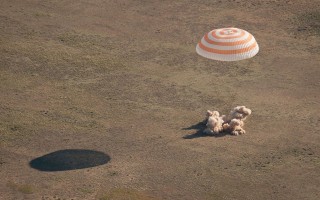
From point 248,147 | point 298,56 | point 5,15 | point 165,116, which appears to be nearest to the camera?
point 248,147

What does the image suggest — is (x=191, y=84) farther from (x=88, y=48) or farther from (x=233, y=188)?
(x=233, y=188)

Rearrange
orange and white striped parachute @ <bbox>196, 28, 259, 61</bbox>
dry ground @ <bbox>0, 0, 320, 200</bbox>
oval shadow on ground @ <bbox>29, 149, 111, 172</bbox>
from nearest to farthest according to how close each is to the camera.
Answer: dry ground @ <bbox>0, 0, 320, 200</bbox>
oval shadow on ground @ <bbox>29, 149, 111, 172</bbox>
orange and white striped parachute @ <bbox>196, 28, 259, 61</bbox>

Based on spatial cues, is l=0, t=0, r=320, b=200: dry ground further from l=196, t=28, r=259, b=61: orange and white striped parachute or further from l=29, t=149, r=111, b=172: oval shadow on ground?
l=196, t=28, r=259, b=61: orange and white striped parachute

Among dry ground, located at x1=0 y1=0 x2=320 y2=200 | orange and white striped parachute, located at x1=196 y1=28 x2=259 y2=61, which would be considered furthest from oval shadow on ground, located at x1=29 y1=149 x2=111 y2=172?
orange and white striped parachute, located at x1=196 y1=28 x2=259 y2=61

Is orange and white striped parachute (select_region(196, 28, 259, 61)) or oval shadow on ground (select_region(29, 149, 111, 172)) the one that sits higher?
orange and white striped parachute (select_region(196, 28, 259, 61))

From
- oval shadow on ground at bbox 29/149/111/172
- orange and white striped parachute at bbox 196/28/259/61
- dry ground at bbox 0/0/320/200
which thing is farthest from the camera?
orange and white striped parachute at bbox 196/28/259/61

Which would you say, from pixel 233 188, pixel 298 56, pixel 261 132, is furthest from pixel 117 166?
pixel 298 56

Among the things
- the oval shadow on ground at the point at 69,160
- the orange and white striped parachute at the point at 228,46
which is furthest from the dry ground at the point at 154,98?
the orange and white striped parachute at the point at 228,46

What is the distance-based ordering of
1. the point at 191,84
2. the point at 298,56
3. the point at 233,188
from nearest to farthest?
the point at 233,188 → the point at 191,84 → the point at 298,56
